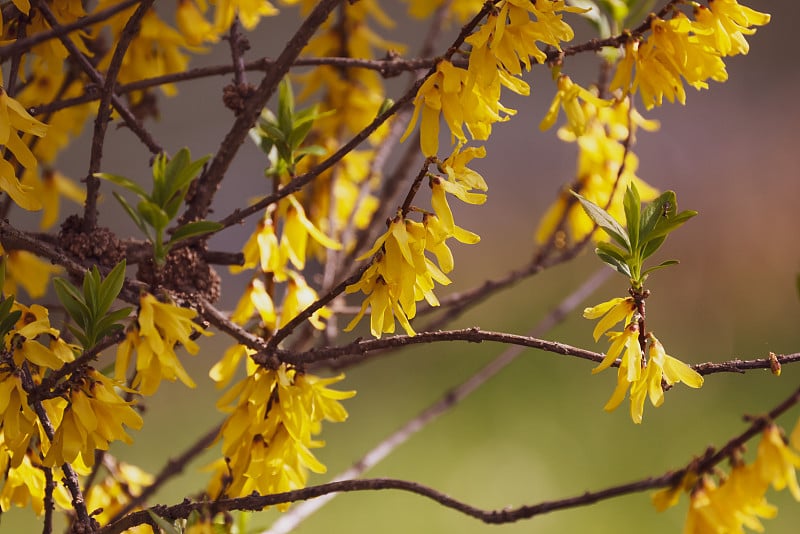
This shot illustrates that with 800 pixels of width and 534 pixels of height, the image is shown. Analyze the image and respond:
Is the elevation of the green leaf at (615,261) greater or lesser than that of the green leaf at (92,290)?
lesser

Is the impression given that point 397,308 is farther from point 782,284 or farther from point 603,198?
point 782,284

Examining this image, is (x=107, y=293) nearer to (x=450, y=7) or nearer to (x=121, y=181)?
(x=121, y=181)

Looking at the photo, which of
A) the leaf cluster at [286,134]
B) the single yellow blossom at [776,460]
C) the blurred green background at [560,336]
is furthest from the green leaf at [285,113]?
the blurred green background at [560,336]

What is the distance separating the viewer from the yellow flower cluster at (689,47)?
608 millimetres

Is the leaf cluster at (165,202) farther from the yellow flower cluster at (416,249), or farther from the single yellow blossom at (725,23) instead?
the single yellow blossom at (725,23)

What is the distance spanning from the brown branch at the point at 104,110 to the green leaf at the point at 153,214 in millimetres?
77

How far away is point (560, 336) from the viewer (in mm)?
2635

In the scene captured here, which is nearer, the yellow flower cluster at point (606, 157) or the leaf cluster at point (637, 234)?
the leaf cluster at point (637, 234)

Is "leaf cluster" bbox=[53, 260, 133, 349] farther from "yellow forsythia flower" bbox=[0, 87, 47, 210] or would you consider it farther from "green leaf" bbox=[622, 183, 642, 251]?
"green leaf" bbox=[622, 183, 642, 251]

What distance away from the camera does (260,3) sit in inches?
32.5

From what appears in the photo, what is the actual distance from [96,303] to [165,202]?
3.1 inches

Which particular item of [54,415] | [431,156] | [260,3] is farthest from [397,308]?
[260,3]

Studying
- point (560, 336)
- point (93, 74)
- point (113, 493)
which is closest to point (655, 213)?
point (93, 74)

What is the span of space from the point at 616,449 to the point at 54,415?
1.87 metres
